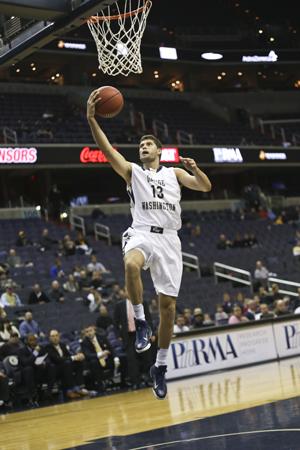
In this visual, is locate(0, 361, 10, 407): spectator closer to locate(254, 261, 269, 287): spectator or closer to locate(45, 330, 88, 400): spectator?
locate(45, 330, 88, 400): spectator

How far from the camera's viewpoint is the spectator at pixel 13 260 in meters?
20.2

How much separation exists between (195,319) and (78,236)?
815 centimetres

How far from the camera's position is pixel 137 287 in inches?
258

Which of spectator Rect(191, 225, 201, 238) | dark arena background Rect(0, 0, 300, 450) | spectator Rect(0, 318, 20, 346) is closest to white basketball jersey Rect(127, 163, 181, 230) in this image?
dark arena background Rect(0, 0, 300, 450)

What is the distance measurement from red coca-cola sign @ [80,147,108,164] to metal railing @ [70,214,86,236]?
1933 mm

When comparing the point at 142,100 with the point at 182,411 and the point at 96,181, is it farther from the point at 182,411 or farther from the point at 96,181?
the point at 182,411

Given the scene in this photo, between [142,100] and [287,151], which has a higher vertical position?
[142,100]

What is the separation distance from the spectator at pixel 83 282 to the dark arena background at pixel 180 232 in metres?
0.04

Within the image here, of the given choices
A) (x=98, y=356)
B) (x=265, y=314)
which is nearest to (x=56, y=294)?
(x=265, y=314)

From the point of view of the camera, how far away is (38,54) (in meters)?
32.8

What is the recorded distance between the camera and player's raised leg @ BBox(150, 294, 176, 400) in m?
6.84

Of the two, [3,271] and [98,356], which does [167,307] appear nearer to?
[98,356]

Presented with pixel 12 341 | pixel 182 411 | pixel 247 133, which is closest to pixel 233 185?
pixel 247 133

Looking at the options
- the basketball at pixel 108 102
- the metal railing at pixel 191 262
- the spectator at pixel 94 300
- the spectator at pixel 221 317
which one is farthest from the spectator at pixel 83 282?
the basketball at pixel 108 102
